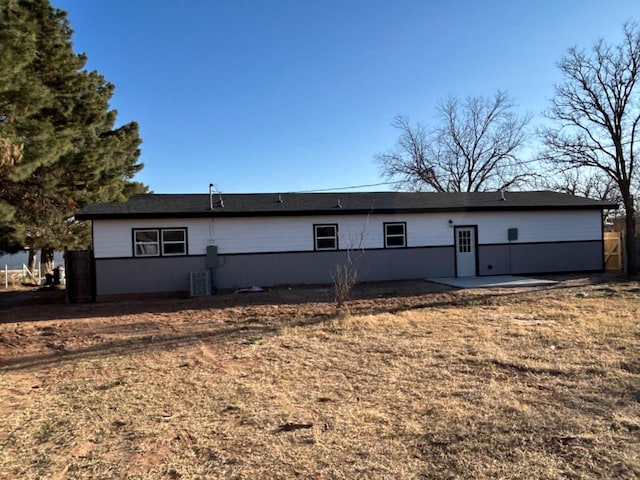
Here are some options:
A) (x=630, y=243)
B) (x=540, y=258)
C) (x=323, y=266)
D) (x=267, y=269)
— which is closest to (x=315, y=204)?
(x=323, y=266)

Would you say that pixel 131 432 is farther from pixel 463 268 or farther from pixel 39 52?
pixel 39 52

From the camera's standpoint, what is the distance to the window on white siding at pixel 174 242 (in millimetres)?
14469

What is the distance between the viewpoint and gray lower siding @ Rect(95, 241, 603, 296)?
14125 mm

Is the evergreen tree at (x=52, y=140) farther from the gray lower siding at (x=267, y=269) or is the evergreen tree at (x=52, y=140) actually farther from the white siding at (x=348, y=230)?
the gray lower siding at (x=267, y=269)

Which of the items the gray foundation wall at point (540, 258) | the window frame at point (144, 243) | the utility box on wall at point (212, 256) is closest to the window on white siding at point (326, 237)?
the utility box on wall at point (212, 256)

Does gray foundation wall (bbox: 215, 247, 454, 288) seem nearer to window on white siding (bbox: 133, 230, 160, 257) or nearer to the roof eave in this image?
the roof eave

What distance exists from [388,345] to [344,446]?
3428mm

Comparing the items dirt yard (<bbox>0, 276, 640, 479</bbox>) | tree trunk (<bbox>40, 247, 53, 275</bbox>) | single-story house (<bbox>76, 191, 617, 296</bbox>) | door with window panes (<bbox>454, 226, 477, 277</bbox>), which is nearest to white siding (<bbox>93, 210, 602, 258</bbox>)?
single-story house (<bbox>76, 191, 617, 296</bbox>)

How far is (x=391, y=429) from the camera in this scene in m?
3.79

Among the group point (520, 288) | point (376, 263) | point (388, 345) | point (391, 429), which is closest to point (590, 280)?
point (520, 288)

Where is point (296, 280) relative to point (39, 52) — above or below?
below

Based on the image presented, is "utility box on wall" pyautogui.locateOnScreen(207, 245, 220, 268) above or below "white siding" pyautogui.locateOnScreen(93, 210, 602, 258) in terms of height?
below

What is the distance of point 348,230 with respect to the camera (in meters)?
16.0

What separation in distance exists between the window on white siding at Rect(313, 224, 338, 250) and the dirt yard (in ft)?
22.1
